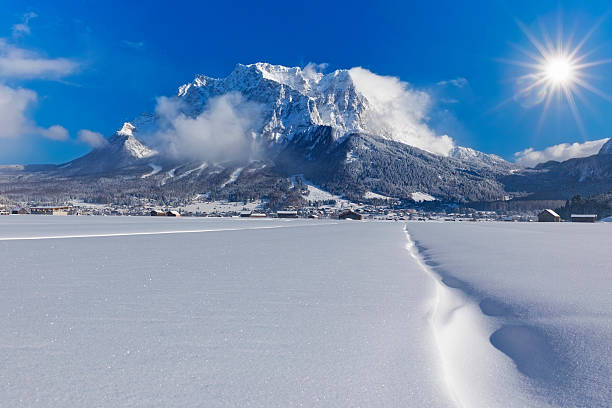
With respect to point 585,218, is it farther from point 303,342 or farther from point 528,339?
point 303,342

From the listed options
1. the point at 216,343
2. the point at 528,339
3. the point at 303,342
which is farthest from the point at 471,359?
the point at 216,343

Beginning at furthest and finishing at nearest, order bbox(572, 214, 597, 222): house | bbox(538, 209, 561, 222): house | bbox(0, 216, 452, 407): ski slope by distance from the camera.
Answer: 1. bbox(538, 209, 561, 222): house
2. bbox(572, 214, 597, 222): house
3. bbox(0, 216, 452, 407): ski slope

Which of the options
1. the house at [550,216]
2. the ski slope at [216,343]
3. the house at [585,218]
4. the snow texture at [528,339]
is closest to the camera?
the ski slope at [216,343]

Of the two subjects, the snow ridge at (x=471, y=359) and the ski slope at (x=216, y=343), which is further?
the snow ridge at (x=471, y=359)

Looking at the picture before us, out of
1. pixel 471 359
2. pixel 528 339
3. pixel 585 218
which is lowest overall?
pixel 585 218

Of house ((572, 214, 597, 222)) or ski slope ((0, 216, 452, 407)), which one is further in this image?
house ((572, 214, 597, 222))

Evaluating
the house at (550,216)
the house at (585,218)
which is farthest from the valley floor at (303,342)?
the house at (550,216)

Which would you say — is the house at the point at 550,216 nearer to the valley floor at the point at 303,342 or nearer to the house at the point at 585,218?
the house at the point at 585,218

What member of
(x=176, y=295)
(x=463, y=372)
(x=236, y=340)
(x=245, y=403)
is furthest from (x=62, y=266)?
(x=463, y=372)

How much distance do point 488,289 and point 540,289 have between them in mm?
897

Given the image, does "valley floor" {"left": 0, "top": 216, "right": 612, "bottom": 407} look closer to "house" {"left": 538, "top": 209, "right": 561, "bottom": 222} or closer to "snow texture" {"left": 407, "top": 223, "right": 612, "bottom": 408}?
"snow texture" {"left": 407, "top": 223, "right": 612, "bottom": 408}

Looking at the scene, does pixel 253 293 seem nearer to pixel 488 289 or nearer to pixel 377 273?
pixel 377 273

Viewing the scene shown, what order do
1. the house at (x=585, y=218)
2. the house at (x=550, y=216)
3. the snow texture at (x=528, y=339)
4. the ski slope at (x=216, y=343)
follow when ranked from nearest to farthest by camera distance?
the ski slope at (x=216, y=343), the snow texture at (x=528, y=339), the house at (x=585, y=218), the house at (x=550, y=216)

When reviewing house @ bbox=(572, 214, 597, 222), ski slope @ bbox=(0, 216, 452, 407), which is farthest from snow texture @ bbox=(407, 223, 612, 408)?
house @ bbox=(572, 214, 597, 222)
